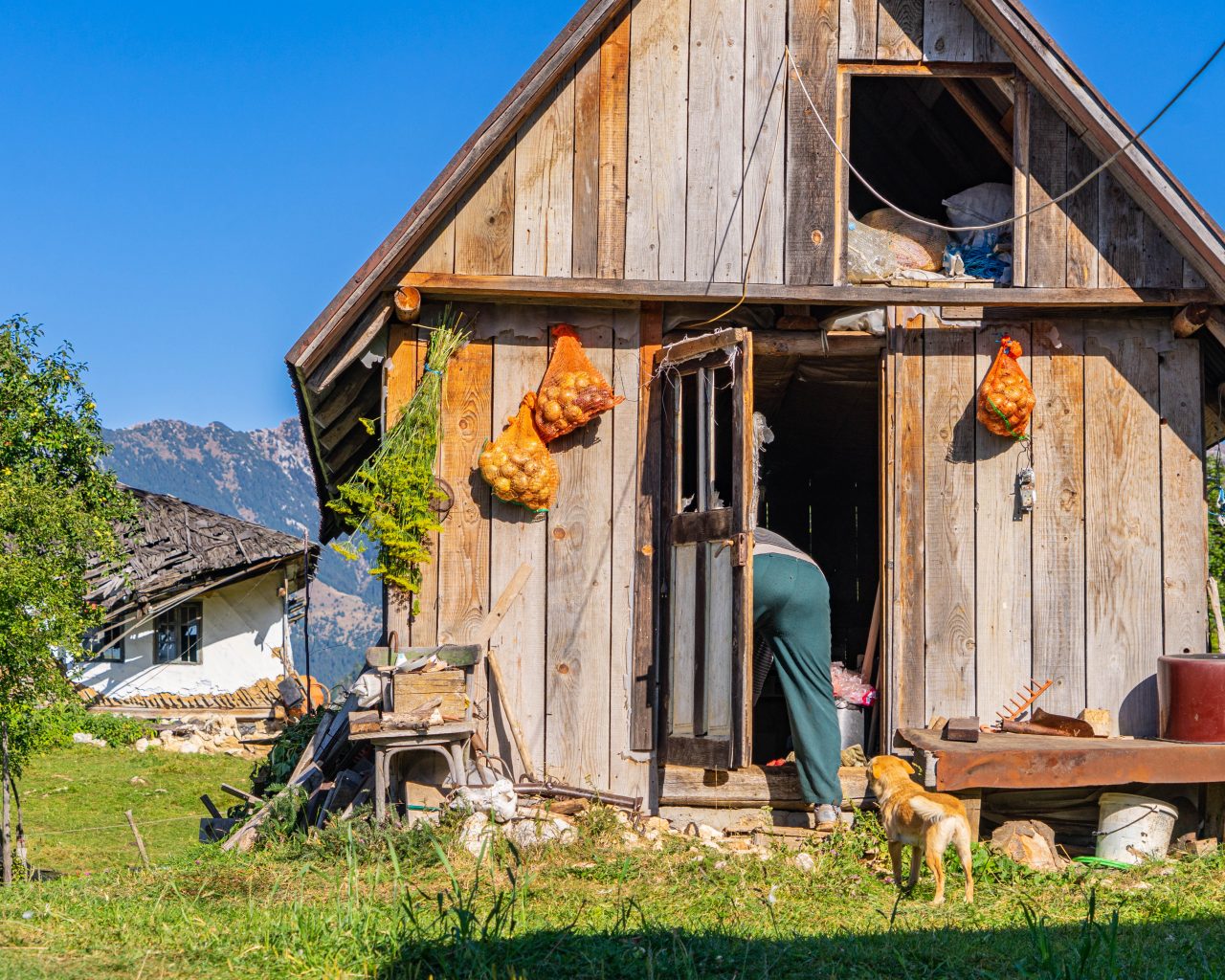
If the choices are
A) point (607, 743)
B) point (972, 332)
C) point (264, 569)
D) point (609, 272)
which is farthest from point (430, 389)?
point (264, 569)

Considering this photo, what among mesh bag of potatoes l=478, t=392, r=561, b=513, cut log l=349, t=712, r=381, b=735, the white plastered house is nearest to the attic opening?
mesh bag of potatoes l=478, t=392, r=561, b=513

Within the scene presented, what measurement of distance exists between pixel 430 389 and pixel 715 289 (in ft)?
6.47

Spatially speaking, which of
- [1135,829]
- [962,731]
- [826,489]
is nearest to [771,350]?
[962,731]

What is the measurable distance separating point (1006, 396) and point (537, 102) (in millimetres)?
3622

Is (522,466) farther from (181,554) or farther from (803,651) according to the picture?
(181,554)

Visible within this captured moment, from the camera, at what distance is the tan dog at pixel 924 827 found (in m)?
6.62

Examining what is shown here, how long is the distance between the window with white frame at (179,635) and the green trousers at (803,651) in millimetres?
20290

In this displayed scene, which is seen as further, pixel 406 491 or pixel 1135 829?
pixel 406 491

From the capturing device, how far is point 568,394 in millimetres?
8539

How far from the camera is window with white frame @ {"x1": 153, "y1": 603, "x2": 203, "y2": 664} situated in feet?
86.6

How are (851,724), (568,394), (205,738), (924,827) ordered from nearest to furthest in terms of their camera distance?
1. (924,827)
2. (568,394)
3. (851,724)
4. (205,738)

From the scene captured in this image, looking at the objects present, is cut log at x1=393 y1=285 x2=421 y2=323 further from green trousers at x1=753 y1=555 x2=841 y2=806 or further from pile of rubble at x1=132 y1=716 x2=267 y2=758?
pile of rubble at x1=132 y1=716 x2=267 y2=758

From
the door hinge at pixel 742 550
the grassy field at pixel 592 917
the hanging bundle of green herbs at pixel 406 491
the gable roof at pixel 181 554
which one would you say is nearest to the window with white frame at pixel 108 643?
the gable roof at pixel 181 554

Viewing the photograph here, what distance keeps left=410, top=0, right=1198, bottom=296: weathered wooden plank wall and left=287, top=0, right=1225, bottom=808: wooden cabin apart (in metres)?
0.02
